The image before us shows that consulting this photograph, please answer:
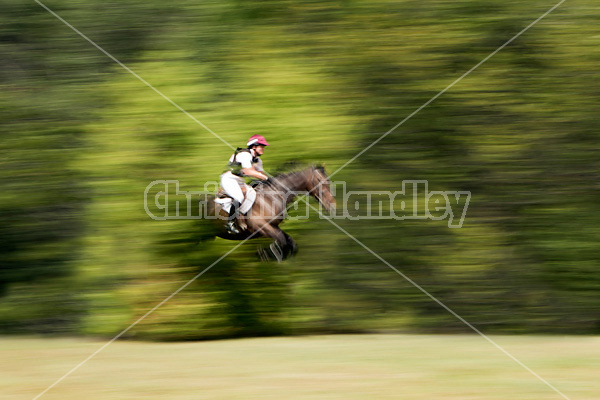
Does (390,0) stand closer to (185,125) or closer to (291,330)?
(185,125)

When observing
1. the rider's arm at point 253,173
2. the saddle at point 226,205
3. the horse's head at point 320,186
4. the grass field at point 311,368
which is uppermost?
the rider's arm at point 253,173

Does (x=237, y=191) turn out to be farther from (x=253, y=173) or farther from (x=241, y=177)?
(x=253, y=173)

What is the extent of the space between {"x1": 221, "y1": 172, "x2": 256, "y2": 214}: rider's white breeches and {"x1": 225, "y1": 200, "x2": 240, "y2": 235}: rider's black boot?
0.07m

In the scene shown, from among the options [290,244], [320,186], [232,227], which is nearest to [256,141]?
[320,186]

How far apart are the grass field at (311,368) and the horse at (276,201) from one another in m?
1.32

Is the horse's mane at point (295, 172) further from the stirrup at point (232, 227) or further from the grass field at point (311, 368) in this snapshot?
the grass field at point (311, 368)

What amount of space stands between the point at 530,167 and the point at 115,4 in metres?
5.93

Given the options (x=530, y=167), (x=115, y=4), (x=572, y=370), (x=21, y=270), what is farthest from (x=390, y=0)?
(x=21, y=270)

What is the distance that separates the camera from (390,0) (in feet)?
30.7

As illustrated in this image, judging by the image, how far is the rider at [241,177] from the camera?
27.3 feet

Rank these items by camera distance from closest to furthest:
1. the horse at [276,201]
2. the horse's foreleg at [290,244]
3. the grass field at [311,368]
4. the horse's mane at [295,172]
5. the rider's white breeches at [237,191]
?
the grass field at [311,368], the rider's white breeches at [237,191], the horse at [276,201], the horse's mane at [295,172], the horse's foreleg at [290,244]

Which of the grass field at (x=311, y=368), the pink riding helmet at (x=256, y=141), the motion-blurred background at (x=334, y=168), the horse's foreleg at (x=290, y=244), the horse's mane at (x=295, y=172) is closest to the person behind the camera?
the grass field at (x=311, y=368)

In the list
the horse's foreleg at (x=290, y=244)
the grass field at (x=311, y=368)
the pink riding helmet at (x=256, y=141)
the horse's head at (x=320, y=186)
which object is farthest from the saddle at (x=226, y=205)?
the grass field at (x=311, y=368)

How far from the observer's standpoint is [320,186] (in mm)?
8672
